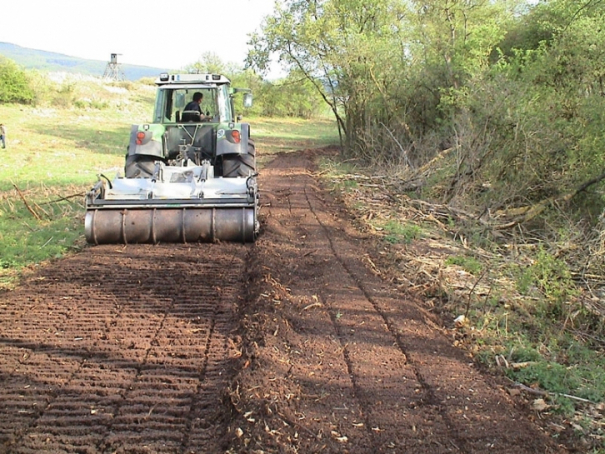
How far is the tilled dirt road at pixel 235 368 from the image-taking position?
2.96 meters

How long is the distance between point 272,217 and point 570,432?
6.21 meters

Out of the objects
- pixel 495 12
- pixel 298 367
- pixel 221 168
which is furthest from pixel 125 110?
pixel 298 367

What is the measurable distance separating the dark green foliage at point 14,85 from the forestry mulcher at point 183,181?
2809 centimetres

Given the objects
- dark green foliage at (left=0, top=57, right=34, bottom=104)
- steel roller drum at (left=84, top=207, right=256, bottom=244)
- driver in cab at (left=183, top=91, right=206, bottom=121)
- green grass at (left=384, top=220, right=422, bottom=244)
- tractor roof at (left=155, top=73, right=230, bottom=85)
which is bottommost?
green grass at (left=384, top=220, right=422, bottom=244)

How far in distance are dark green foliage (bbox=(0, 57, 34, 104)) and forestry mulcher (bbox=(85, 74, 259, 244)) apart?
28.1 m

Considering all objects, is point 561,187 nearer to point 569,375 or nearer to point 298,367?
point 569,375

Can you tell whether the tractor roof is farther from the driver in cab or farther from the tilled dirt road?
the tilled dirt road

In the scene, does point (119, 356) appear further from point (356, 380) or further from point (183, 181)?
point (183, 181)

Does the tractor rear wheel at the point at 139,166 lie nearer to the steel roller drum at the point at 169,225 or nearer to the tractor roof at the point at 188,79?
the tractor roof at the point at 188,79

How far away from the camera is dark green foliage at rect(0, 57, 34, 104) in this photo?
31.7m

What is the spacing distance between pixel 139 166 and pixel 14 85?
28939 mm

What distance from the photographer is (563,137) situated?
27.5 feet

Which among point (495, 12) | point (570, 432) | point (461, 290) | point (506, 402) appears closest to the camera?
point (570, 432)

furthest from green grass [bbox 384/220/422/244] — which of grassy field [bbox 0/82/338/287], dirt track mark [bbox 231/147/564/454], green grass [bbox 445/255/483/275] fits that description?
grassy field [bbox 0/82/338/287]
